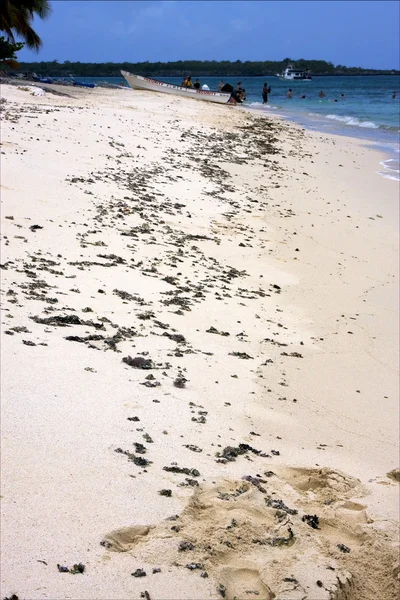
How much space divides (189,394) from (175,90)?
37953 mm

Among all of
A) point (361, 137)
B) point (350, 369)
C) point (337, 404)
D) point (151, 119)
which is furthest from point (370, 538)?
Result: point (361, 137)

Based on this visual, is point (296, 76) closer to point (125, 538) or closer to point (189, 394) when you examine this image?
point (189, 394)

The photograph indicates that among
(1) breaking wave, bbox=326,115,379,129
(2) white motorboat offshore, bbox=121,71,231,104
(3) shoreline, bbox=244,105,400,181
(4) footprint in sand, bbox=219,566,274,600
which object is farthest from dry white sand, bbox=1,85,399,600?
(2) white motorboat offshore, bbox=121,71,231,104

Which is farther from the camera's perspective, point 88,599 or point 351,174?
point 351,174

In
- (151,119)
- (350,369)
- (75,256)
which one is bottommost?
(350,369)

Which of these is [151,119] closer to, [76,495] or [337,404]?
[337,404]

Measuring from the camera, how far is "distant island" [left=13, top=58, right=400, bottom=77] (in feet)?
408

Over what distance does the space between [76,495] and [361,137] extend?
2699 centimetres

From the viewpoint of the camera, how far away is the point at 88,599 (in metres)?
2.55

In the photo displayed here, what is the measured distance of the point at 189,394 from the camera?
460cm

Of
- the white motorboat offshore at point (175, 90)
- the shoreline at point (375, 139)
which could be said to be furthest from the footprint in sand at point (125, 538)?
the white motorboat offshore at point (175, 90)

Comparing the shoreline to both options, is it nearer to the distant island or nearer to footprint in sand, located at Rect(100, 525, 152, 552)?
footprint in sand, located at Rect(100, 525, 152, 552)

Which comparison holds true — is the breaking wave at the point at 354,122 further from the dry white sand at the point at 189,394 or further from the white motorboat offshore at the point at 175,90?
the dry white sand at the point at 189,394

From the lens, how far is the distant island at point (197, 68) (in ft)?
408
